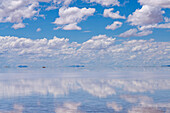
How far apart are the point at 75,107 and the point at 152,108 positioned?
25.4 ft

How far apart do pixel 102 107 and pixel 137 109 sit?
3.51m

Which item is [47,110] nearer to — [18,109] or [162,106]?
[18,109]

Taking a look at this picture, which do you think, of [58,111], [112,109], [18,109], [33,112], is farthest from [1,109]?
[112,109]

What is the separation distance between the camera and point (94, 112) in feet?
75.8

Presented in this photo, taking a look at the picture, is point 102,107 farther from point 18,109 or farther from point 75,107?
point 18,109

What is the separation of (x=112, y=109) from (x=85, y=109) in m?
2.63

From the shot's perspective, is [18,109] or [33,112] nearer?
[33,112]

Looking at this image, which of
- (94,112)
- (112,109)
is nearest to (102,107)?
(112,109)

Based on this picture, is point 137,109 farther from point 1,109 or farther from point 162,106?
point 1,109

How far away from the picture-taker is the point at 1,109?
24969mm

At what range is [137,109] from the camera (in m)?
24.9

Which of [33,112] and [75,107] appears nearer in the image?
[33,112]

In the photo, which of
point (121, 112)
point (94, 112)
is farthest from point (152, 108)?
point (94, 112)

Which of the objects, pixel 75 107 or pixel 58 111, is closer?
pixel 58 111
